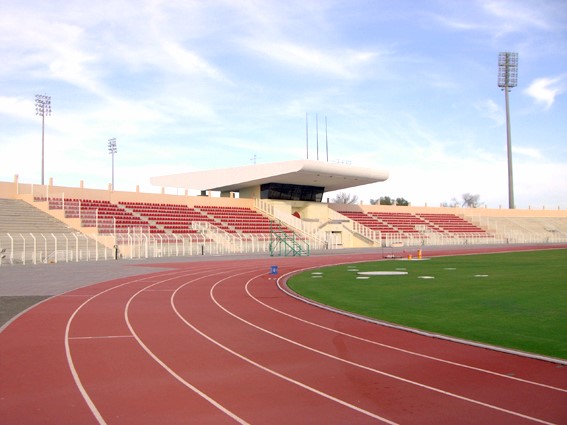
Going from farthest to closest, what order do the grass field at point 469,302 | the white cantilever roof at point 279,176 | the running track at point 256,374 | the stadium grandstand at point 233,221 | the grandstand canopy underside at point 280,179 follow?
the grandstand canopy underside at point 280,179 < the white cantilever roof at point 279,176 < the stadium grandstand at point 233,221 < the grass field at point 469,302 < the running track at point 256,374

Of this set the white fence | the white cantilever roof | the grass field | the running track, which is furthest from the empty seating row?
the running track

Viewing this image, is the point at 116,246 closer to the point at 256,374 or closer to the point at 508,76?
the point at 256,374

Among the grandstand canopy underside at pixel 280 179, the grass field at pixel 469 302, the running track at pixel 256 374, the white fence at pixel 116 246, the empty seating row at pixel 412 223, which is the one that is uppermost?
the grandstand canopy underside at pixel 280 179

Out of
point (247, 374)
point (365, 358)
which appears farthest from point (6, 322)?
point (365, 358)

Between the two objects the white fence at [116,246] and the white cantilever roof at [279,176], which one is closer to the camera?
the white fence at [116,246]

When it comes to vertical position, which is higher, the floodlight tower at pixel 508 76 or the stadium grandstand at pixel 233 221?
the floodlight tower at pixel 508 76

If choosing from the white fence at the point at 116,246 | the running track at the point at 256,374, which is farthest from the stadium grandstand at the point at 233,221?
the running track at the point at 256,374

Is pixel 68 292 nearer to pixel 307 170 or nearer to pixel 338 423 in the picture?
pixel 338 423

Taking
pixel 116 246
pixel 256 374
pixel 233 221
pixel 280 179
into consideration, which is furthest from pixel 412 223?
pixel 256 374

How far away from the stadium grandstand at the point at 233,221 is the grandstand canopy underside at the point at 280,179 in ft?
0.33

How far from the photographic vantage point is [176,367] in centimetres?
709

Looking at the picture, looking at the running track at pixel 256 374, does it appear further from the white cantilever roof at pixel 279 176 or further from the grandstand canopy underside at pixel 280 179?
the grandstand canopy underside at pixel 280 179

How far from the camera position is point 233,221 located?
49656 millimetres

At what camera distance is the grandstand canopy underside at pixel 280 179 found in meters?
50.4
